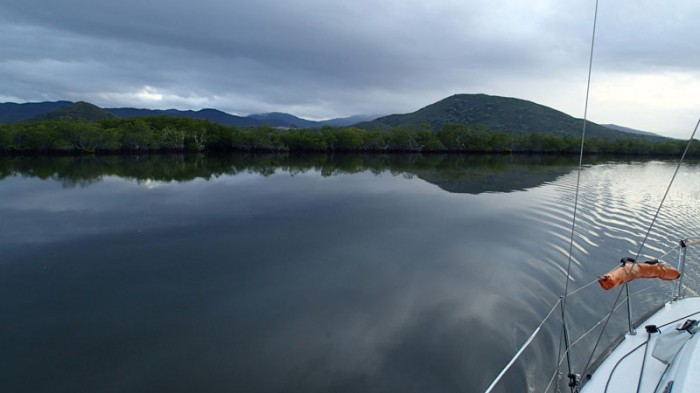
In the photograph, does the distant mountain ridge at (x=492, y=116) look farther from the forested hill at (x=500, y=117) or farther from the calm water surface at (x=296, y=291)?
the calm water surface at (x=296, y=291)

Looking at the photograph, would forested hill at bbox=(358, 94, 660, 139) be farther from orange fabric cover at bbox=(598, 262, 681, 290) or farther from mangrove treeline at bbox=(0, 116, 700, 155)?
orange fabric cover at bbox=(598, 262, 681, 290)

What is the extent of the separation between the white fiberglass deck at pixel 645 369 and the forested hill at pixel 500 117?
358 feet

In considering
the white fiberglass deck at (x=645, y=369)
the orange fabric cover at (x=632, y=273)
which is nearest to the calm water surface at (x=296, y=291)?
the white fiberglass deck at (x=645, y=369)

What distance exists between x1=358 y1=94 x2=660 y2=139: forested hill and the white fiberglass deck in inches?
4296

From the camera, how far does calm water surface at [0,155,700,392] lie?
5281mm

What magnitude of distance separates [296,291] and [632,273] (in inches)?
236

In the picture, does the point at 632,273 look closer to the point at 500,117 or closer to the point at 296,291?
the point at 296,291

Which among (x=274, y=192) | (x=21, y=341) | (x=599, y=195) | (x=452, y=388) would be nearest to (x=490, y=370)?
(x=452, y=388)

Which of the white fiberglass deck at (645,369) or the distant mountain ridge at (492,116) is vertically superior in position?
the distant mountain ridge at (492,116)

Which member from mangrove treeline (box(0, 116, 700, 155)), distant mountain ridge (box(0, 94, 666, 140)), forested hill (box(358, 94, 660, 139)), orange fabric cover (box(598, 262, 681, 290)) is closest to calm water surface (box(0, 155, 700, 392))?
orange fabric cover (box(598, 262, 681, 290))

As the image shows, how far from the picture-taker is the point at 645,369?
3436 mm

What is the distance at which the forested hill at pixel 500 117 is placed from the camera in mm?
124375

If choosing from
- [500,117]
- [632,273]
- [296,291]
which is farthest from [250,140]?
[500,117]

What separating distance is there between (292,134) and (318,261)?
206 ft
